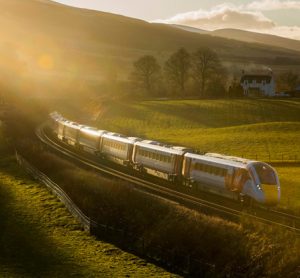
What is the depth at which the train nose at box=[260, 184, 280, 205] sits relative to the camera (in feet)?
112

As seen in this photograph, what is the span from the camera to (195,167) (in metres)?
40.1

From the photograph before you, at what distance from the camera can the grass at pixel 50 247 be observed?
98.8 feet

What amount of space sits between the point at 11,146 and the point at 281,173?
3876cm

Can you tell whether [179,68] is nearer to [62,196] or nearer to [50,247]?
[62,196]

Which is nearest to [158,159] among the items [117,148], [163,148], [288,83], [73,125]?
[163,148]

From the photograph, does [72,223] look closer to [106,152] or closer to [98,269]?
[98,269]

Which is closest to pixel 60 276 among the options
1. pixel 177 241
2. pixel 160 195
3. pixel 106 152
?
pixel 177 241

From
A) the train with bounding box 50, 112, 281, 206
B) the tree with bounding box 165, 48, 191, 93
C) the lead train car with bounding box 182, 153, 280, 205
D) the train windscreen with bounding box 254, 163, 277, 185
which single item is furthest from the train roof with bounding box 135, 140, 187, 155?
the tree with bounding box 165, 48, 191, 93

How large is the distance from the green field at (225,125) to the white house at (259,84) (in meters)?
37.8

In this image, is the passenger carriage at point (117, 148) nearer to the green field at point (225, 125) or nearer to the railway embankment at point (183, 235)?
the railway embankment at point (183, 235)

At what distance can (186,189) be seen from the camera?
43.2 meters

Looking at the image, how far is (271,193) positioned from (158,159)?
1360 centimetres

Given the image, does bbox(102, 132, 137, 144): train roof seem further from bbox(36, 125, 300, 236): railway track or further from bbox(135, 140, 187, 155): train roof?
bbox(36, 125, 300, 236): railway track

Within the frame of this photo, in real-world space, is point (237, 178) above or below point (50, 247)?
above
